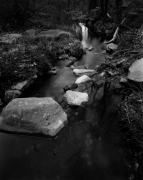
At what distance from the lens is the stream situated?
2.80 metres

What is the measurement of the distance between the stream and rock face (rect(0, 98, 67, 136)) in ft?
0.66

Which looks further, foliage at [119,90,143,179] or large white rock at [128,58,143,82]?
large white rock at [128,58,143,82]

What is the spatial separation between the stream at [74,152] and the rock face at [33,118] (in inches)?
7.9

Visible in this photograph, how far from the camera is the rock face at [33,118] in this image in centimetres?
343

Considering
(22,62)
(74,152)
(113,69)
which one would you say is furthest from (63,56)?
(74,152)

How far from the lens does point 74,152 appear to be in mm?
3193

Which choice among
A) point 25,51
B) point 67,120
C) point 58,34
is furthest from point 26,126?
point 58,34

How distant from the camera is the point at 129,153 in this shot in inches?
122

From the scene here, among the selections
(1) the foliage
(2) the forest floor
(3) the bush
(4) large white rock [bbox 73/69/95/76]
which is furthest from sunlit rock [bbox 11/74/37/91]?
(3) the bush

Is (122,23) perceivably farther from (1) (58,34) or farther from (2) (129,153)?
(2) (129,153)

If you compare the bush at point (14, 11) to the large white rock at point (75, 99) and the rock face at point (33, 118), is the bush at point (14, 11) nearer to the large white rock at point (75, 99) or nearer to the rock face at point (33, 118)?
the large white rock at point (75, 99)

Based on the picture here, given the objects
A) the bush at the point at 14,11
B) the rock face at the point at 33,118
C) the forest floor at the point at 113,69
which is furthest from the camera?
the bush at the point at 14,11

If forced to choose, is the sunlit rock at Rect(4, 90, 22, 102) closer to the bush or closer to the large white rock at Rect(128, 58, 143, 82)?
the large white rock at Rect(128, 58, 143, 82)

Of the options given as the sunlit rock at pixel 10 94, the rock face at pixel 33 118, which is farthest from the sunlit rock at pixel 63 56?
the rock face at pixel 33 118
